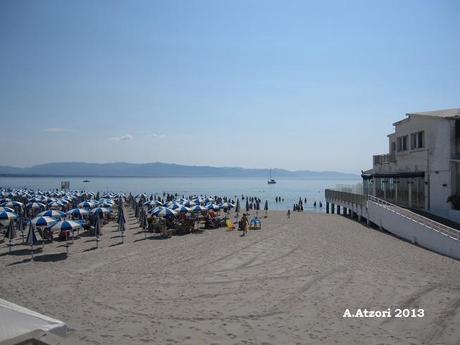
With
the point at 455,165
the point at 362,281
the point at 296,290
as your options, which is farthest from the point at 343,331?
the point at 455,165

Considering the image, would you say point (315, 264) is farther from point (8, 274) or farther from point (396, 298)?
point (8, 274)

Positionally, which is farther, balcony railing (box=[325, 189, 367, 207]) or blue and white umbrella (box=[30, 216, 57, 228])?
balcony railing (box=[325, 189, 367, 207])

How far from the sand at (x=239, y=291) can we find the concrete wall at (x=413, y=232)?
25.5 inches

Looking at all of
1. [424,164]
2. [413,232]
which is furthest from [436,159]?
[413,232]

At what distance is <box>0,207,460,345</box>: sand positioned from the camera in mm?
A: 8164

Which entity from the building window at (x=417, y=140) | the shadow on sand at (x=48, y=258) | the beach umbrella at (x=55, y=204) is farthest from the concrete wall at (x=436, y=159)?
the beach umbrella at (x=55, y=204)

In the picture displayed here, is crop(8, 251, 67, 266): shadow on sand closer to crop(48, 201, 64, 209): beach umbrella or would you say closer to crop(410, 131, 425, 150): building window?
crop(48, 201, 64, 209): beach umbrella

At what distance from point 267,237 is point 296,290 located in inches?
406

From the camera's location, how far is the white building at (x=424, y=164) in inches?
875

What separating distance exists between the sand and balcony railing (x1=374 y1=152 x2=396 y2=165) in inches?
583

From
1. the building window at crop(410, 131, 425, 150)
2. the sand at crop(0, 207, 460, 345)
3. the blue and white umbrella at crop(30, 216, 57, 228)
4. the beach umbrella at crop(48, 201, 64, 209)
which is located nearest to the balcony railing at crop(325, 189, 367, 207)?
the building window at crop(410, 131, 425, 150)

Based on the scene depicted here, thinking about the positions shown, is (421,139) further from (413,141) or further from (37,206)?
(37,206)

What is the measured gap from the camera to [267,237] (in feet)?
70.3

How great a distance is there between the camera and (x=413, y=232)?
19.8 meters
